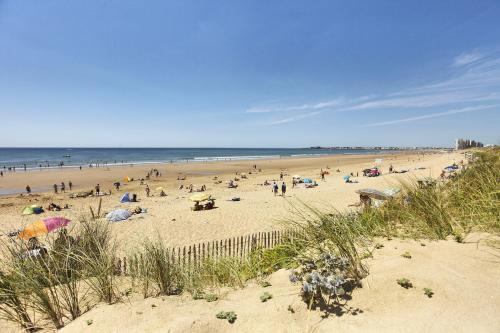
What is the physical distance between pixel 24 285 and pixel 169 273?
2.16 meters

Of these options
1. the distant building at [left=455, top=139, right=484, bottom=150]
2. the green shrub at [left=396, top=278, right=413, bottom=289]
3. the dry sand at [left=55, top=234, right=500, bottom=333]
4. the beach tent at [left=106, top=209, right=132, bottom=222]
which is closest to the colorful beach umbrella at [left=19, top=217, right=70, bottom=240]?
the beach tent at [left=106, top=209, right=132, bottom=222]

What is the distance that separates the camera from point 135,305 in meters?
4.23

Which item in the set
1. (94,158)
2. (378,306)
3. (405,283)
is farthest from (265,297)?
(94,158)

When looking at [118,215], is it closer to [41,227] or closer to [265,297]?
[41,227]

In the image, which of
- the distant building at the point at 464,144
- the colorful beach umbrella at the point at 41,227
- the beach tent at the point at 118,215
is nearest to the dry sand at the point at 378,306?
the colorful beach umbrella at the point at 41,227

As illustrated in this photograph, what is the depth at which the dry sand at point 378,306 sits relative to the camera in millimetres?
3156

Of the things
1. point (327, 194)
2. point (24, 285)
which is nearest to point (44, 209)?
point (24, 285)

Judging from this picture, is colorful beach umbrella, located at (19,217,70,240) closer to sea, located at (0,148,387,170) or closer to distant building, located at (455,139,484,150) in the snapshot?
sea, located at (0,148,387,170)

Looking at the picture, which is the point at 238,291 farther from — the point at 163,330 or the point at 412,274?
the point at 412,274

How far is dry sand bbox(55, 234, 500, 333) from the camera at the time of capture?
10.4ft

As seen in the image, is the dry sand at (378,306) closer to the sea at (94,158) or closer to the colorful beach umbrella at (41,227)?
the colorful beach umbrella at (41,227)

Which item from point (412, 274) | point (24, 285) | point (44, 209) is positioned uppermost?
point (412, 274)

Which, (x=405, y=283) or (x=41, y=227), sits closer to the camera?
(x=405, y=283)

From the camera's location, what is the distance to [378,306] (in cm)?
344
